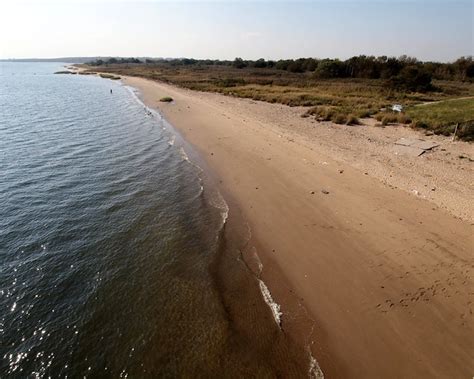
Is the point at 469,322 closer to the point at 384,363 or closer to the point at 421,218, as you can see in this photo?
the point at 384,363

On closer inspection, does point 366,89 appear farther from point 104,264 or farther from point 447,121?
point 104,264

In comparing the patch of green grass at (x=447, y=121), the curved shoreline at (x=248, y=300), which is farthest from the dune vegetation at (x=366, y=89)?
the curved shoreline at (x=248, y=300)

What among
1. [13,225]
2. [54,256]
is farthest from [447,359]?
[13,225]

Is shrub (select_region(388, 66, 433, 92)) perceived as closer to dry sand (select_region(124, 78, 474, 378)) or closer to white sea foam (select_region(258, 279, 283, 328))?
dry sand (select_region(124, 78, 474, 378))

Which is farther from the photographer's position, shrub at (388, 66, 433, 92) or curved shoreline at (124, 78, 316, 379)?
shrub at (388, 66, 433, 92)

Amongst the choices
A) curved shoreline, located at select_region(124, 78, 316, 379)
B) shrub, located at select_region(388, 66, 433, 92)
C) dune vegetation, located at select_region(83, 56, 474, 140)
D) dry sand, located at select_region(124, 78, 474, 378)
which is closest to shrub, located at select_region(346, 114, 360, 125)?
dune vegetation, located at select_region(83, 56, 474, 140)

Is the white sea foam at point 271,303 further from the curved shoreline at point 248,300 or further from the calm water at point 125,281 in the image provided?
the calm water at point 125,281
